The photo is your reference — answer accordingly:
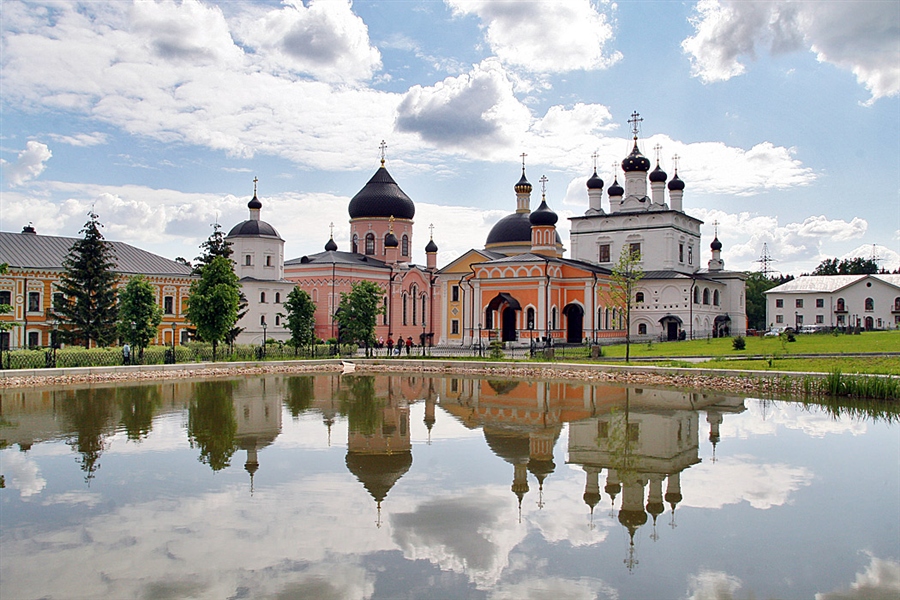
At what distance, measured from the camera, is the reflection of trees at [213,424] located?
12719mm

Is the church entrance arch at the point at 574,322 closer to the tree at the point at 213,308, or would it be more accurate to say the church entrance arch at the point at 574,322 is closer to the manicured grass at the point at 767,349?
the manicured grass at the point at 767,349

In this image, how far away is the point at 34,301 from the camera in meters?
35.6

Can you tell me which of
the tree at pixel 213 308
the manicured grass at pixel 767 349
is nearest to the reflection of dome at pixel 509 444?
the manicured grass at pixel 767 349

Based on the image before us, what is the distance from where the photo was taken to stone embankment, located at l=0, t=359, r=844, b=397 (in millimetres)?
21938

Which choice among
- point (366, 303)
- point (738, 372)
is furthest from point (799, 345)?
point (366, 303)

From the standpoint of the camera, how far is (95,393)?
69.6 feet

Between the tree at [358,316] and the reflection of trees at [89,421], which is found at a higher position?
the tree at [358,316]

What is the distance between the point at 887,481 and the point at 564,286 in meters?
29.9

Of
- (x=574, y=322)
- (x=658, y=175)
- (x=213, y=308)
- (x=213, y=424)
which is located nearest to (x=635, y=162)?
(x=658, y=175)

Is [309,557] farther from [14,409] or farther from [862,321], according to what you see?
[862,321]

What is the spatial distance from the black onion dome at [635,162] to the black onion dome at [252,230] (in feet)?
77.5

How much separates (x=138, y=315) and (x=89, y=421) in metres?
13.3

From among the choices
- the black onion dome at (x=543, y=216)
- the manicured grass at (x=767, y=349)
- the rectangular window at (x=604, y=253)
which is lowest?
the manicured grass at (x=767, y=349)

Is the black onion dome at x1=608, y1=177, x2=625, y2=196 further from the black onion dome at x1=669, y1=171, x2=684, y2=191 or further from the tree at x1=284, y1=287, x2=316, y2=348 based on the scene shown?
the tree at x1=284, y1=287, x2=316, y2=348
